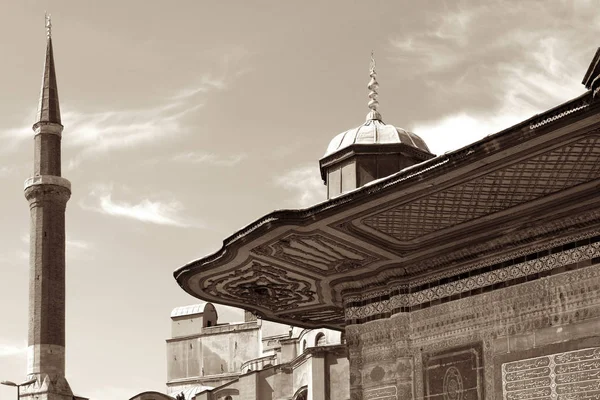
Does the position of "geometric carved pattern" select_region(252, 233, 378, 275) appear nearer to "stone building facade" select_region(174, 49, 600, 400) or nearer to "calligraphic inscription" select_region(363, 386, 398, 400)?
"stone building facade" select_region(174, 49, 600, 400)

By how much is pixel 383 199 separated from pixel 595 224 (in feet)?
5.85

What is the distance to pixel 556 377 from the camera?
8297 mm

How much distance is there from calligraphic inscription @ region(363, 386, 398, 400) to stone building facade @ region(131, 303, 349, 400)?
819 inches

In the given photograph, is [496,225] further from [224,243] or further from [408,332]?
[224,243]

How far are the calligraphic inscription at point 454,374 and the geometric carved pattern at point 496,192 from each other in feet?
3.85

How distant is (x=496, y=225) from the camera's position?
29.6 feet

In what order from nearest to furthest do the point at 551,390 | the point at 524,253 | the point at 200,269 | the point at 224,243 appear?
the point at 551,390
the point at 524,253
the point at 224,243
the point at 200,269

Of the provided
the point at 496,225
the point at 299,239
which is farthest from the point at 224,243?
the point at 496,225

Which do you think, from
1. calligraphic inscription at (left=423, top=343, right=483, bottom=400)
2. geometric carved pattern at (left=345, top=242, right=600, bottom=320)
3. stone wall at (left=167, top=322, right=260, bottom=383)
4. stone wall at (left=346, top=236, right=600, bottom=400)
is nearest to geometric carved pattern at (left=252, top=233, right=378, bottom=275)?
geometric carved pattern at (left=345, top=242, right=600, bottom=320)

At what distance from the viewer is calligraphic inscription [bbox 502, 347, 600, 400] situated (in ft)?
26.4

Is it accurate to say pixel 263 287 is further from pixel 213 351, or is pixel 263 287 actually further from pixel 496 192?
pixel 213 351

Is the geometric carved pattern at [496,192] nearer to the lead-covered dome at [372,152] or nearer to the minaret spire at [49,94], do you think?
the lead-covered dome at [372,152]

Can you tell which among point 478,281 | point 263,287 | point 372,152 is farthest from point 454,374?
point 372,152

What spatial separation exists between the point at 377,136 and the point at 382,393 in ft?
11.8
